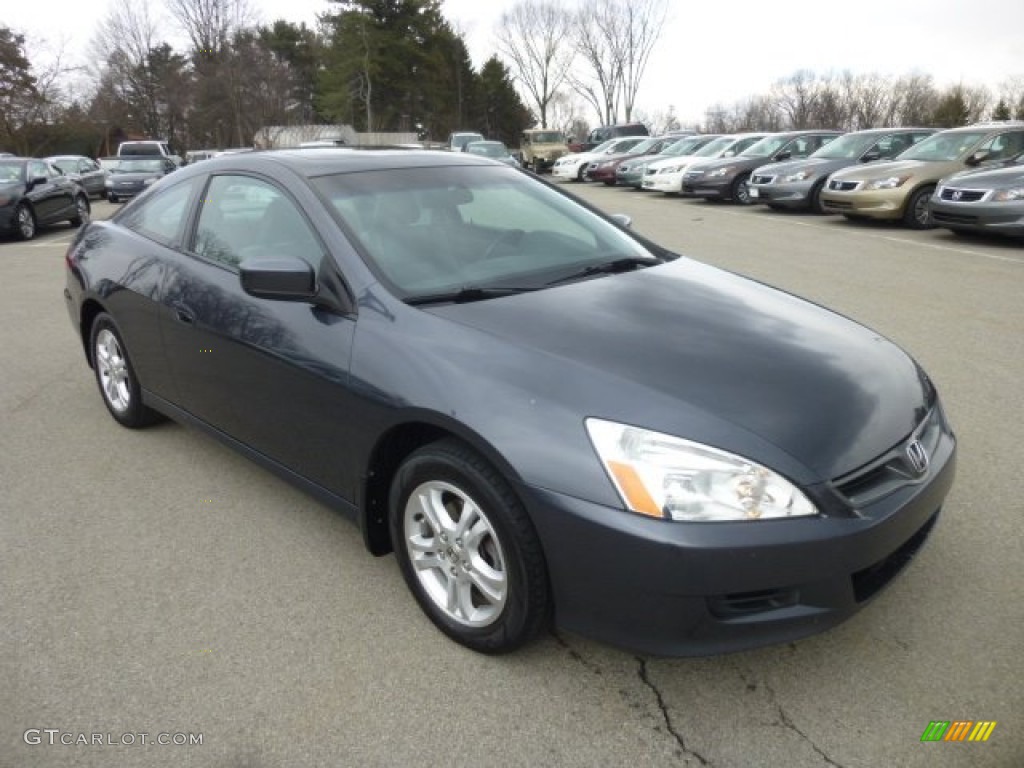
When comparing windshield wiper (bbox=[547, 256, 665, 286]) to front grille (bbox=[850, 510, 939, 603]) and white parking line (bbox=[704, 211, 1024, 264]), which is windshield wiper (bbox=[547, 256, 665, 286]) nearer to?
front grille (bbox=[850, 510, 939, 603])

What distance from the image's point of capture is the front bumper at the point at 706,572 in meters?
1.97

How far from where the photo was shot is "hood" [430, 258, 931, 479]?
2139mm

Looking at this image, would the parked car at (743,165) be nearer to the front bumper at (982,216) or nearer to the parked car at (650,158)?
the parked car at (650,158)

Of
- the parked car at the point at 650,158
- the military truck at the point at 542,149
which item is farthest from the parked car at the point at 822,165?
the military truck at the point at 542,149

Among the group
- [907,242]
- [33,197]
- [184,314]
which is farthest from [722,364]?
[33,197]

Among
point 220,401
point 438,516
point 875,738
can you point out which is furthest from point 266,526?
point 875,738

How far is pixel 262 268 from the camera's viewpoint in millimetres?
2717

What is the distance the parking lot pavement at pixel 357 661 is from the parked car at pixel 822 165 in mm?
11526

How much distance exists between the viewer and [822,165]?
47.8 feet

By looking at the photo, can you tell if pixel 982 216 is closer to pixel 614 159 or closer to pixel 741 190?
pixel 741 190

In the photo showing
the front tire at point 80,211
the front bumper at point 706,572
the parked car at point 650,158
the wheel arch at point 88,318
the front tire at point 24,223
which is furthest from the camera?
the parked car at point 650,158

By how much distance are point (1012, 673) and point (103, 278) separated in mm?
4293

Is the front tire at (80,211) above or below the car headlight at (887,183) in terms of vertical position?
below

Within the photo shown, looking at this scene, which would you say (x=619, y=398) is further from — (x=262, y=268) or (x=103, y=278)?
(x=103, y=278)
